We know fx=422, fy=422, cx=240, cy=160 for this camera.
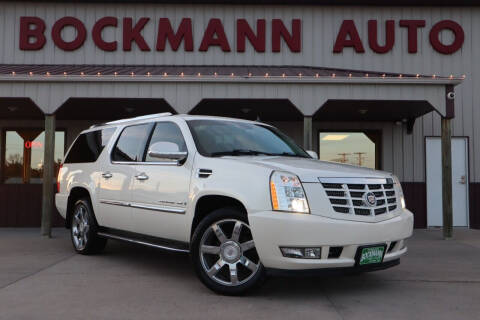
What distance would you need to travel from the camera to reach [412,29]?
11.8 meters

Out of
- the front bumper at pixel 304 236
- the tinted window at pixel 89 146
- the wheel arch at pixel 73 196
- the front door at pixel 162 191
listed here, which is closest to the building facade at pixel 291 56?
the tinted window at pixel 89 146

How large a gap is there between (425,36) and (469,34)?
1.24 metres

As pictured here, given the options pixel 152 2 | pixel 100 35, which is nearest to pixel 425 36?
pixel 152 2

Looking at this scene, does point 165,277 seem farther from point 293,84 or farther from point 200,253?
point 293,84

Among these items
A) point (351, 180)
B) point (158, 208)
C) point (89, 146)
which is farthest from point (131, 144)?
point (351, 180)

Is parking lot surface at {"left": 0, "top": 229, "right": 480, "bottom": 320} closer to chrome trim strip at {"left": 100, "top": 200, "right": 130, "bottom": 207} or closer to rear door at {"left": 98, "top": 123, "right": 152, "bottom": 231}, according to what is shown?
rear door at {"left": 98, "top": 123, "right": 152, "bottom": 231}

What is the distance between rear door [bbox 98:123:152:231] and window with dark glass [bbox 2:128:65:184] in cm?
666

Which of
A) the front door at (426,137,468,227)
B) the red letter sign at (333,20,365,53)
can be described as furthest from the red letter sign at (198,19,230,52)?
the front door at (426,137,468,227)

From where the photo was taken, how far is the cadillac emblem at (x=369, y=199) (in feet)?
13.3

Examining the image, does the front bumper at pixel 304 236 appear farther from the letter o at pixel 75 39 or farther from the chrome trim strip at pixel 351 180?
the letter o at pixel 75 39

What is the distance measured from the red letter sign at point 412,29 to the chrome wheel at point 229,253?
978 cm

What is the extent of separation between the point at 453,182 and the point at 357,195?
8.75 m

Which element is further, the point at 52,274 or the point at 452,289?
the point at 52,274

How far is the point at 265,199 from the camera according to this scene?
12.7 feet
